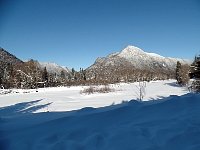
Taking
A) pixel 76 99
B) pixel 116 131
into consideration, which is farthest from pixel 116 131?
pixel 76 99

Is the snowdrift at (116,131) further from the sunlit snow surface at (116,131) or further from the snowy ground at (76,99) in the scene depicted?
the snowy ground at (76,99)

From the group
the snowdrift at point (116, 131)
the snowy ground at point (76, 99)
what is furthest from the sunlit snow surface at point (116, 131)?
the snowy ground at point (76, 99)

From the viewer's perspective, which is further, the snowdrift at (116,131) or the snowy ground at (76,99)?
the snowy ground at (76,99)

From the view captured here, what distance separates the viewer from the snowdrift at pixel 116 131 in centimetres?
454

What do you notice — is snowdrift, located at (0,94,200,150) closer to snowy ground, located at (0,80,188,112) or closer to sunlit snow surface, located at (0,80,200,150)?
sunlit snow surface, located at (0,80,200,150)

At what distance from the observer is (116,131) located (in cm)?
512

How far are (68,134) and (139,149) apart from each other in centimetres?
149


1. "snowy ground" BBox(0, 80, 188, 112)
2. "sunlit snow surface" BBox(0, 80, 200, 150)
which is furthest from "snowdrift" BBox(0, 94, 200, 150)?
"snowy ground" BBox(0, 80, 188, 112)

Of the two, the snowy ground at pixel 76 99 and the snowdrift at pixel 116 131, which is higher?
the snowdrift at pixel 116 131

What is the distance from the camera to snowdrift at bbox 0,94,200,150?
4.54 meters

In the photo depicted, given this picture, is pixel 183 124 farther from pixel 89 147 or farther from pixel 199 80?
pixel 199 80

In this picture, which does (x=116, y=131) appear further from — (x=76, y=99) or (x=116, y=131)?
(x=76, y=99)

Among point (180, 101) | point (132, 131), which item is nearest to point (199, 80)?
point (180, 101)

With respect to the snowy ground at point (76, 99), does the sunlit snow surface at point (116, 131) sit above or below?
above
